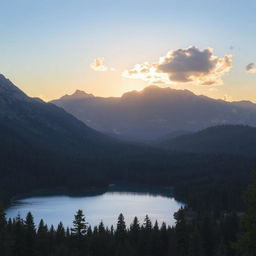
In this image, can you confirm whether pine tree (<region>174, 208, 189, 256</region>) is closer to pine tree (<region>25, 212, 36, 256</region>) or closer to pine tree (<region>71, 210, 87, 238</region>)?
pine tree (<region>71, 210, 87, 238</region>)

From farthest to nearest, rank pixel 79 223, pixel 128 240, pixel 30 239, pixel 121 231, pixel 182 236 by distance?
pixel 121 231 < pixel 128 240 < pixel 182 236 < pixel 30 239 < pixel 79 223

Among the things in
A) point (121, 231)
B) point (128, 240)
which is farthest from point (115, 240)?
point (121, 231)

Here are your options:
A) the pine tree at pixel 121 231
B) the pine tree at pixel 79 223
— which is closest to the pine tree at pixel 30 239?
the pine tree at pixel 79 223

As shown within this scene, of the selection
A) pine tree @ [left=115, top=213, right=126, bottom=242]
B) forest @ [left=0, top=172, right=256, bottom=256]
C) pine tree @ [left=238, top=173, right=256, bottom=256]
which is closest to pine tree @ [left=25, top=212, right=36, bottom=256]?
forest @ [left=0, top=172, right=256, bottom=256]

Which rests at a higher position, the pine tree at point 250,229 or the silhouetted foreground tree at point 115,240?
the pine tree at point 250,229

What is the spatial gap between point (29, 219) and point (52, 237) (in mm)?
23838

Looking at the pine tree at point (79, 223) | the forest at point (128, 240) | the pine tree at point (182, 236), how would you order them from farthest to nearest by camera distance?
1. the pine tree at point (182, 236)
2. the pine tree at point (79, 223)
3. the forest at point (128, 240)

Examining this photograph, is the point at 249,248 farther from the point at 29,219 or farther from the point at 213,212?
the point at 213,212

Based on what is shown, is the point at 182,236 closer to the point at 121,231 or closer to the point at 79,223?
the point at 121,231

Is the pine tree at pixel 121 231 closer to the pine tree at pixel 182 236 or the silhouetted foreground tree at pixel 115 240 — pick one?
the silhouetted foreground tree at pixel 115 240

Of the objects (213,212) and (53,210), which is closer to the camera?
(213,212)

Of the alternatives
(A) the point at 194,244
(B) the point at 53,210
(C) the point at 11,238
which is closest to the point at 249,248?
(C) the point at 11,238

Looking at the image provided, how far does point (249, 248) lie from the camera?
25.6m

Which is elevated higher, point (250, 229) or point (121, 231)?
point (250, 229)
